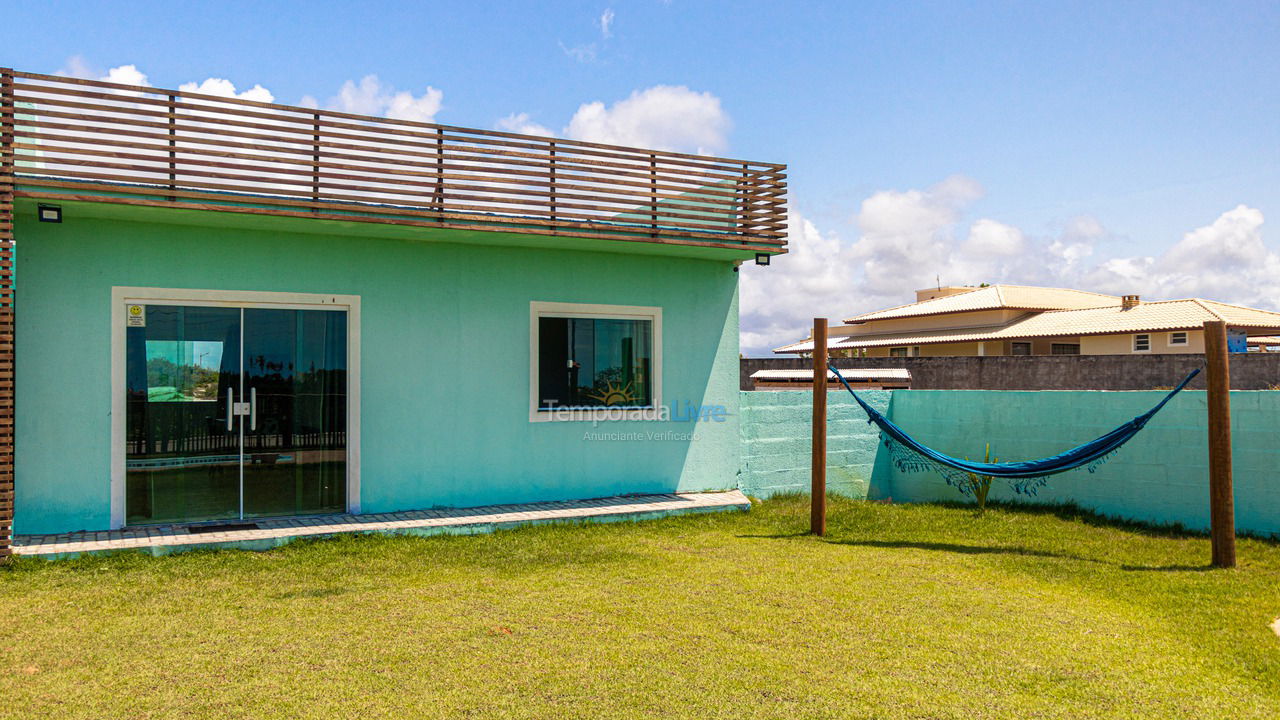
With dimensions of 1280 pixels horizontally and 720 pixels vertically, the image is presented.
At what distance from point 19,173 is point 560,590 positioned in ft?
16.7

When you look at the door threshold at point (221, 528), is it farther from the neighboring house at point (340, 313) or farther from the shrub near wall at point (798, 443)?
the shrub near wall at point (798, 443)

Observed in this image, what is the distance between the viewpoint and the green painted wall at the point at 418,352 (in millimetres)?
6828

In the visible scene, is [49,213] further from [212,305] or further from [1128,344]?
[1128,344]

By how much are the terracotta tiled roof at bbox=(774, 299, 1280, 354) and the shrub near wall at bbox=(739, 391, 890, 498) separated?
18814 millimetres

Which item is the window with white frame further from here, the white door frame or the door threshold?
the door threshold

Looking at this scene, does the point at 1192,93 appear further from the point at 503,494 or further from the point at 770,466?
the point at 503,494

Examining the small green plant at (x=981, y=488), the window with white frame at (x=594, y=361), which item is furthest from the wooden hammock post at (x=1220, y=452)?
the window with white frame at (x=594, y=361)

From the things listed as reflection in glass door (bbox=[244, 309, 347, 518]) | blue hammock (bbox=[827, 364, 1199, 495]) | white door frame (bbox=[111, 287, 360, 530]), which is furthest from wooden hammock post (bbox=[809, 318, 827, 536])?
reflection in glass door (bbox=[244, 309, 347, 518])

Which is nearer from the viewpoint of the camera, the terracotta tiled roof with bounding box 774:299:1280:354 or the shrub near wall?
the shrub near wall

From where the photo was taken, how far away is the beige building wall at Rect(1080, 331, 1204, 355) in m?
26.3

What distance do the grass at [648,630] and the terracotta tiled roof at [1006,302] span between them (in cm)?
2829

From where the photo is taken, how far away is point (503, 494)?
842cm

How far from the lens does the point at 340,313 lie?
7824 mm

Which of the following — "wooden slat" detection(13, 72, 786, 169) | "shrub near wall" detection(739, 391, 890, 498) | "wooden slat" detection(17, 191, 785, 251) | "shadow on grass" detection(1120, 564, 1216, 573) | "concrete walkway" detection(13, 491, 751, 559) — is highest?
"wooden slat" detection(13, 72, 786, 169)
